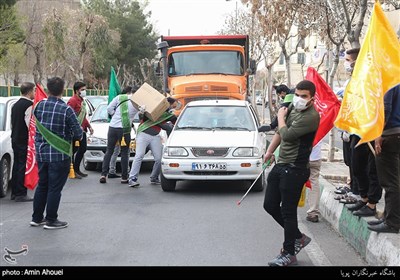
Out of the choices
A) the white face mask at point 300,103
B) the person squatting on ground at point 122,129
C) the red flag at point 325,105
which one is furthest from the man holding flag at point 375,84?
the person squatting on ground at point 122,129

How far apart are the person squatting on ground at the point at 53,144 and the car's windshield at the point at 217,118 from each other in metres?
3.70

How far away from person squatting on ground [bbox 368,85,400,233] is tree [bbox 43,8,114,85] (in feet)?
126

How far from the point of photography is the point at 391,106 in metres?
5.85

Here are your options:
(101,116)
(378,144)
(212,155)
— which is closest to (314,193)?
(378,144)

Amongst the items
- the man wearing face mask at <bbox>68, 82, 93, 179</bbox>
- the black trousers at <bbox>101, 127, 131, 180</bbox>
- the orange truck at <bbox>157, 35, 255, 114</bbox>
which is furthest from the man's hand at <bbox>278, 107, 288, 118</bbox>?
the orange truck at <bbox>157, 35, 255, 114</bbox>

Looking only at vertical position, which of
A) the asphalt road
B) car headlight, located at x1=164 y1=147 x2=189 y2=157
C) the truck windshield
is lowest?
the asphalt road

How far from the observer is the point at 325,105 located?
7914mm

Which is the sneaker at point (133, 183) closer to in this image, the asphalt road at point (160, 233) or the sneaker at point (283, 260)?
the asphalt road at point (160, 233)

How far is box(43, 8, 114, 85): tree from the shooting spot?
41875 mm

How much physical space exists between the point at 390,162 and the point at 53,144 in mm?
4079

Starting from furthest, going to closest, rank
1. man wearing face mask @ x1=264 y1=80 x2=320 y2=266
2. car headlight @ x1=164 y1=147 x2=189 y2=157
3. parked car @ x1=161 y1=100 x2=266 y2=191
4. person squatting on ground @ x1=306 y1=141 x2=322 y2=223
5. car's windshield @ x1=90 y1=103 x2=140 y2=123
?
car's windshield @ x1=90 y1=103 x2=140 y2=123, car headlight @ x1=164 y1=147 x2=189 y2=157, parked car @ x1=161 y1=100 x2=266 y2=191, person squatting on ground @ x1=306 y1=141 x2=322 y2=223, man wearing face mask @ x1=264 y1=80 x2=320 y2=266

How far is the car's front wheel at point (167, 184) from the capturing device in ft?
32.7

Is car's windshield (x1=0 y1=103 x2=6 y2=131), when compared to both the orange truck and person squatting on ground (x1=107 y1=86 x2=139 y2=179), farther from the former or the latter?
the orange truck
